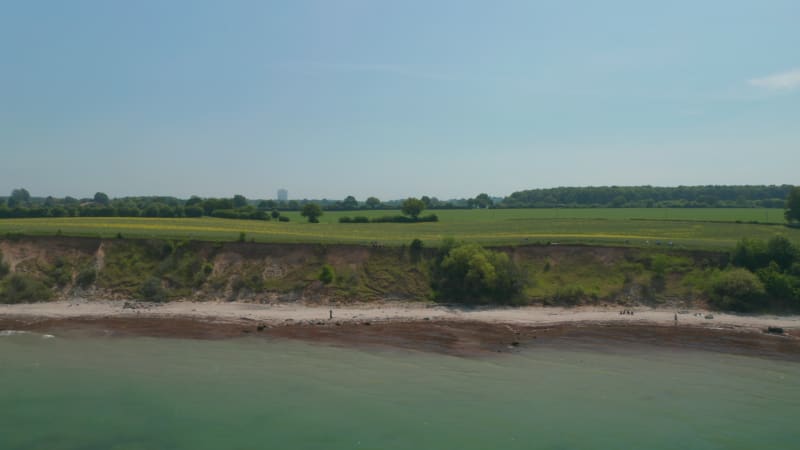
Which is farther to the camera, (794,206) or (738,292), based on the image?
(794,206)

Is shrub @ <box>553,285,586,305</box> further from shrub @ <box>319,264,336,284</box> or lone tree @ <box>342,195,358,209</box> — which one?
lone tree @ <box>342,195,358,209</box>

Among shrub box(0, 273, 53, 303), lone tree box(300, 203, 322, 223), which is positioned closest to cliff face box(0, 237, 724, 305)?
shrub box(0, 273, 53, 303)

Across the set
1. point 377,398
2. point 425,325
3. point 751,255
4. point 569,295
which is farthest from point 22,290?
point 751,255

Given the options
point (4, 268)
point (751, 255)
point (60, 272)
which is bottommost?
point (60, 272)

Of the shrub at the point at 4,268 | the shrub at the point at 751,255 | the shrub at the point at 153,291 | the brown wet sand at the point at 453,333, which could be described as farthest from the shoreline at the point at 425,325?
the shrub at the point at 751,255

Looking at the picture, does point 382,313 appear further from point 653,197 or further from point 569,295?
point 653,197

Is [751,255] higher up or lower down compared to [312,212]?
lower down

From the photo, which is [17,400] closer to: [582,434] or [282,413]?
[282,413]
